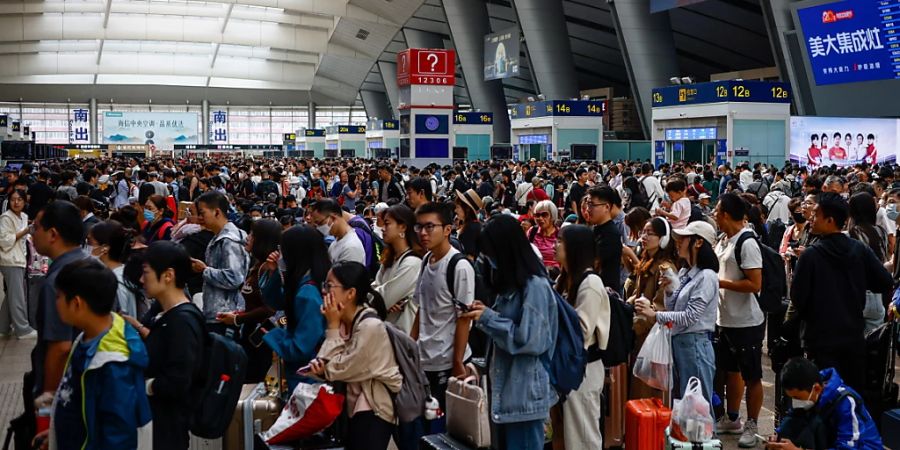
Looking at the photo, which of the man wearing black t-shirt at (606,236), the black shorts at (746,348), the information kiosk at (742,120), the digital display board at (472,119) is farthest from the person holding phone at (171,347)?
the digital display board at (472,119)

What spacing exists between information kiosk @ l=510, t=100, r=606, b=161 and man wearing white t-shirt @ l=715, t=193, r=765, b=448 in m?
27.2

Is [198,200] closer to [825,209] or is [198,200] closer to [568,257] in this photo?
[568,257]

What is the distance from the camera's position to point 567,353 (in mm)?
4191

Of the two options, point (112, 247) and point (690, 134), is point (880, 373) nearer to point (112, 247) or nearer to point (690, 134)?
point (112, 247)

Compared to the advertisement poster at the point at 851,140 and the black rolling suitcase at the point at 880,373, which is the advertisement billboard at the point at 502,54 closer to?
the advertisement poster at the point at 851,140

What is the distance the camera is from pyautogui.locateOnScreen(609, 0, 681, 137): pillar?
34031 mm

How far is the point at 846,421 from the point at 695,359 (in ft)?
4.15

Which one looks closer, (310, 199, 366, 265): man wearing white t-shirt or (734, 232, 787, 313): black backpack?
(734, 232, 787, 313): black backpack

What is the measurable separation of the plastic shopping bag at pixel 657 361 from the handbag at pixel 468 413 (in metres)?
1.17

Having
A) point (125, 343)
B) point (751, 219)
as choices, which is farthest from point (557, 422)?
point (751, 219)

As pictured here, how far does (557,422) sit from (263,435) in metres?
1.49

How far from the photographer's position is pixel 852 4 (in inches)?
907

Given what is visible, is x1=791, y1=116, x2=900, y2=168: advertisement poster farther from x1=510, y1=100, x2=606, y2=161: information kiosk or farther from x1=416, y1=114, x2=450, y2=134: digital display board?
x1=416, y1=114, x2=450, y2=134: digital display board

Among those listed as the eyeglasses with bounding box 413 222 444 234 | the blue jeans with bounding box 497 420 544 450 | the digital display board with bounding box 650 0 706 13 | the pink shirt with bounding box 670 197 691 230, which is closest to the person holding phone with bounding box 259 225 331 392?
the eyeglasses with bounding box 413 222 444 234
